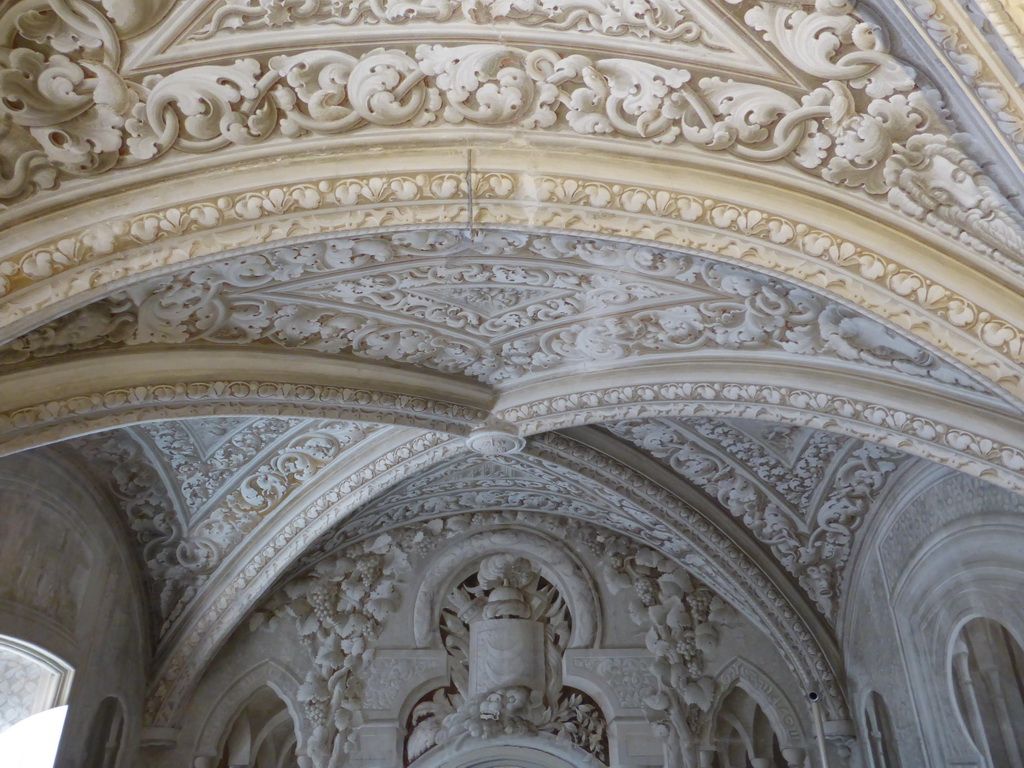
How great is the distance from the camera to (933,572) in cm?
557

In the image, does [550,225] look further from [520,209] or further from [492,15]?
[492,15]

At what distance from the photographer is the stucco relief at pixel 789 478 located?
6.01 meters

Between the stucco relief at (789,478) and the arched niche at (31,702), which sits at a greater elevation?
the stucco relief at (789,478)

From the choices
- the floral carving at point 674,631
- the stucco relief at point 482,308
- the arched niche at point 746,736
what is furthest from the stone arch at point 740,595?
the stucco relief at point 482,308

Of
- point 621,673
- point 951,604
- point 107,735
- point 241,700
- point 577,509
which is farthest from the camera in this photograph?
point 577,509

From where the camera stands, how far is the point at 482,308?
4.66 meters

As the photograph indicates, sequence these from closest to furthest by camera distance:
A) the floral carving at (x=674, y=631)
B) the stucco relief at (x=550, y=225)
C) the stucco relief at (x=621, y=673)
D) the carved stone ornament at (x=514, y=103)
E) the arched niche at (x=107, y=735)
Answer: the carved stone ornament at (x=514, y=103) → the stucco relief at (x=550, y=225) → the arched niche at (x=107, y=735) → the floral carving at (x=674, y=631) → the stucco relief at (x=621, y=673)

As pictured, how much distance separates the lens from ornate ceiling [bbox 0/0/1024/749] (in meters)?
3.26

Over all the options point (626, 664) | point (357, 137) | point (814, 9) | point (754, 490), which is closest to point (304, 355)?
point (357, 137)

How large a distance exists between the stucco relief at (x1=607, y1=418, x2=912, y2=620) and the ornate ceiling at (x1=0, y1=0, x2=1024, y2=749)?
139cm

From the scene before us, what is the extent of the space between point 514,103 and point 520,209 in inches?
15.4

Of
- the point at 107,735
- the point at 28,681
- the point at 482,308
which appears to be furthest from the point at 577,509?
the point at 28,681

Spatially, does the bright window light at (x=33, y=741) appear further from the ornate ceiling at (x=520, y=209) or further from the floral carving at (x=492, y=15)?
the floral carving at (x=492, y=15)

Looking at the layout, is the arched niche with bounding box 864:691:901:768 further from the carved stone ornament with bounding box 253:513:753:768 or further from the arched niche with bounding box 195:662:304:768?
the arched niche with bounding box 195:662:304:768
